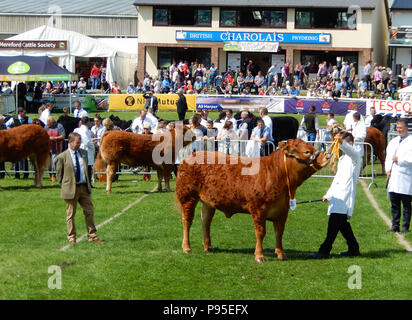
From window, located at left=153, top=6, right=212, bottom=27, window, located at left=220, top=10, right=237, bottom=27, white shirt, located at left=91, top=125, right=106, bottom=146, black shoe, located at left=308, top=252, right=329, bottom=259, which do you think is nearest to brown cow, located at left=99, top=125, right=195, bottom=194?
white shirt, located at left=91, top=125, right=106, bottom=146

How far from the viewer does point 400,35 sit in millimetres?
54094

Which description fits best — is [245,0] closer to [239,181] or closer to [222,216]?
[222,216]

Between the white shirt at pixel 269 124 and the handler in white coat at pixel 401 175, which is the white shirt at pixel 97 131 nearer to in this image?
the white shirt at pixel 269 124

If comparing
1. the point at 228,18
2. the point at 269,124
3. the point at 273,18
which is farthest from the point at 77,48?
the point at 269,124

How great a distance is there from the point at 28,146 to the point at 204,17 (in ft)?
116

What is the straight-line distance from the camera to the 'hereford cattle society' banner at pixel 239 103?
124ft

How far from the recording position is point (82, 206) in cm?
1370

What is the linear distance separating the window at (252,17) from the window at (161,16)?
4059 mm

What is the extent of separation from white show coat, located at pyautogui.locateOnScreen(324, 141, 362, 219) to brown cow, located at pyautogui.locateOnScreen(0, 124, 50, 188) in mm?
10681

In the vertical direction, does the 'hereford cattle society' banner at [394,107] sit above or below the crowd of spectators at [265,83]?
below

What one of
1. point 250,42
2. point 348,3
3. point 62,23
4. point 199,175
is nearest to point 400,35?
point 348,3

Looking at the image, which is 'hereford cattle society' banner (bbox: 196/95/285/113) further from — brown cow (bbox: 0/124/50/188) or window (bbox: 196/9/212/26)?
brown cow (bbox: 0/124/50/188)

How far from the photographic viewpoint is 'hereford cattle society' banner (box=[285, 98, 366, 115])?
37031 mm

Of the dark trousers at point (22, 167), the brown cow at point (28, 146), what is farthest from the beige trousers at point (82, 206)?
the dark trousers at point (22, 167)
